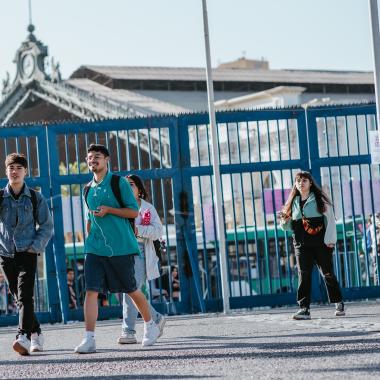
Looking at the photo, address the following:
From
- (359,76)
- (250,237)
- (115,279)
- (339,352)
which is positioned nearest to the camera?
(339,352)

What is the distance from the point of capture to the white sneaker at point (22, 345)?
1008cm

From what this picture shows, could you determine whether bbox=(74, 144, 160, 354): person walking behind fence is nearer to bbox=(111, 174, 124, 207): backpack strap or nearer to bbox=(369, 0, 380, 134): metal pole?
bbox=(111, 174, 124, 207): backpack strap

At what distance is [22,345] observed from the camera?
33.1 feet

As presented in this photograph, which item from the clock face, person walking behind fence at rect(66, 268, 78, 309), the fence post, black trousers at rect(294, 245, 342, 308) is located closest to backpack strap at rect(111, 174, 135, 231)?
black trousers at rect(294, 245, 342, 308)

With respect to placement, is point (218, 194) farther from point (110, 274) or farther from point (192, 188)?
point (110, 274)

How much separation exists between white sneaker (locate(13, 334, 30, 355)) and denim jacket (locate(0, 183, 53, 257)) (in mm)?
772

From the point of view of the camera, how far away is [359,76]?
7969 centimetres

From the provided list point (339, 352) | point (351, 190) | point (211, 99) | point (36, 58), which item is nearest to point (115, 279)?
point (339, 352)

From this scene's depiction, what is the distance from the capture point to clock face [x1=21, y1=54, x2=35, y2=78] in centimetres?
7176

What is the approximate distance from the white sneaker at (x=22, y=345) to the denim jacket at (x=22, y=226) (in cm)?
77

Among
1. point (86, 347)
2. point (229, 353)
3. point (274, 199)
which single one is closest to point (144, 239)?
point (86, 347)

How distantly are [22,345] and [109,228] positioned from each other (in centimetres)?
125

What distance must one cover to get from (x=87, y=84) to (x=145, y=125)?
193 ft

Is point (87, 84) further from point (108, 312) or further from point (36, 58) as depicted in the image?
point (108, 312)
